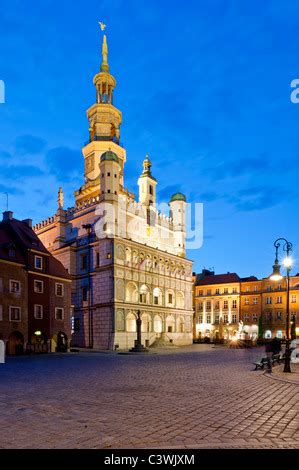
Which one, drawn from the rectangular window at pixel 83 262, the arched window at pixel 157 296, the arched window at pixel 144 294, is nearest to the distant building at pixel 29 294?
the rectangular window at pixel 83 262

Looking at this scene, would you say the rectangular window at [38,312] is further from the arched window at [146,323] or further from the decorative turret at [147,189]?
the decorative turret at [147,189]

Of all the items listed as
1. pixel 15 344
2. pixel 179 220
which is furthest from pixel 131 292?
pixel 15 344

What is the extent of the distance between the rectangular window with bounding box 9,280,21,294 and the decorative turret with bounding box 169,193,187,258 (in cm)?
3721

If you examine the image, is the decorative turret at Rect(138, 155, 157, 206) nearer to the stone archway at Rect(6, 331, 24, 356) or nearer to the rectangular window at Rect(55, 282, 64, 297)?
the rectangular window at Rect(55, 282, 64, 297)

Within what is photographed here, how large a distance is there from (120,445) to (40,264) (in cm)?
3490

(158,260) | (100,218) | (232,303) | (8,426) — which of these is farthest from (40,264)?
(232,303)

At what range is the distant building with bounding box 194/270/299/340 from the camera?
82.4 m

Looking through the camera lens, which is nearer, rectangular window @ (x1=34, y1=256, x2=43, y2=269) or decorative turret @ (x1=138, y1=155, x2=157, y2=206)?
rectangular window @ (x1=34, y1=256, x2=43, y2=269)

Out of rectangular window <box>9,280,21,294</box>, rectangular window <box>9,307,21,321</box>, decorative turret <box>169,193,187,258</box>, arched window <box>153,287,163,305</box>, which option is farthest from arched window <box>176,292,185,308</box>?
rectangular window <box>9,280,21,294</box>

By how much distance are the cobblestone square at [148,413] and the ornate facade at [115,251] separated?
36.3 m

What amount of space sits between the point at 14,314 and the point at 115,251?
1856 cm

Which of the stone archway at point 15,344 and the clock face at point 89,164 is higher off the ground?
the clock face at point 89,164

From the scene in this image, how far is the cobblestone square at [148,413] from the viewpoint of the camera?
758cm

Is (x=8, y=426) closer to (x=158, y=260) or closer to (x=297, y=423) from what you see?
(x=297, y=423)
